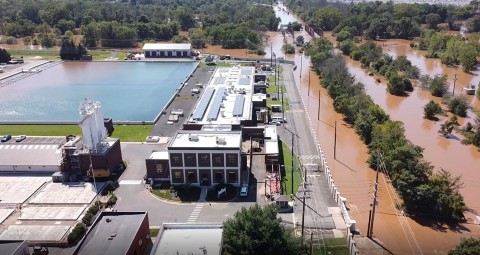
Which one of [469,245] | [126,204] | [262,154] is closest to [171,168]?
[126,204]

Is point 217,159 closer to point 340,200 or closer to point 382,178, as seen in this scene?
point 340,200

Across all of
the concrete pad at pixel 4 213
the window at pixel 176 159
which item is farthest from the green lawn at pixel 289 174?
the concrete pad at pixel 4 213

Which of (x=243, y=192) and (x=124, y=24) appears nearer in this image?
(x=243, y=192)

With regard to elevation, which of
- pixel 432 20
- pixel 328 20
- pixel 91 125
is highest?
pixel 328 20

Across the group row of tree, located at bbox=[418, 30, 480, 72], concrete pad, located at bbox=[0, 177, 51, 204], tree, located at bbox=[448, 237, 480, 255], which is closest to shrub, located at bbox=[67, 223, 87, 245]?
concrete pad, located at bbox=[0, 177, 51, 204]

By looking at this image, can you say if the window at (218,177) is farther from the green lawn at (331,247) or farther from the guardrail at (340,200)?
the green lawn at (331,247)

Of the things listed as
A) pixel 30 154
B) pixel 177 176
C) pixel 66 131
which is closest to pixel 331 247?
pixel 177 176

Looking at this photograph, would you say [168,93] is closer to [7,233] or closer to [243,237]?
[7,233]
